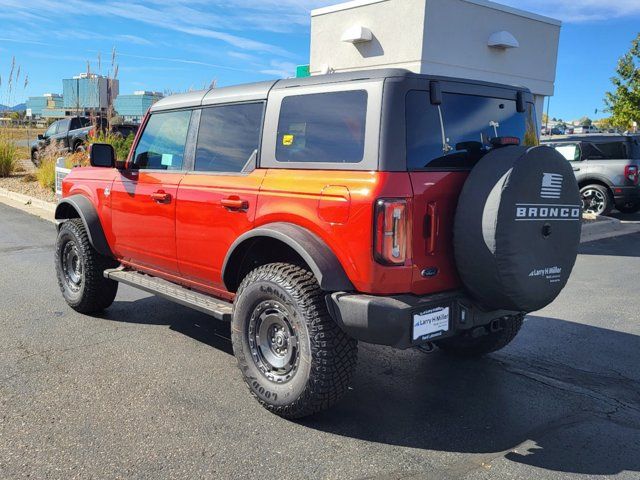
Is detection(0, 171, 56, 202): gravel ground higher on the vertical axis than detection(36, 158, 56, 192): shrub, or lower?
lower

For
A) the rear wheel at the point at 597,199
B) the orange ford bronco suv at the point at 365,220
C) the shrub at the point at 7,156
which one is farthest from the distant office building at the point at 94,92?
the rear wheel at the point at 597,199

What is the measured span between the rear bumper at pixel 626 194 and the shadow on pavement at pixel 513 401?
870 centimetres

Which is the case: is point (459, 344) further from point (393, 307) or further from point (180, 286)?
point (180, 286)

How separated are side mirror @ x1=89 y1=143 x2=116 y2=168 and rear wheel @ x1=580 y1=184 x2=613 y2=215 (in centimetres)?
1116

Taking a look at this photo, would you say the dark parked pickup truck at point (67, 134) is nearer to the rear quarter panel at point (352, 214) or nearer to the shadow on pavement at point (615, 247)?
the shadow on pavement at point (615, 247)

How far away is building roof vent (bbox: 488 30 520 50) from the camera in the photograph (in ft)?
34.1

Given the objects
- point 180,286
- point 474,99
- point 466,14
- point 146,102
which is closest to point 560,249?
point 474,99

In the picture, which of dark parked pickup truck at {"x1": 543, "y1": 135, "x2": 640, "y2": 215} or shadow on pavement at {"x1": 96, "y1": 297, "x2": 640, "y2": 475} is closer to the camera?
shadow on pavement at {"x1": 96, "y1": 297, "x2": 640, "y2": 475}

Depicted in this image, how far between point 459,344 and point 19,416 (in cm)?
306

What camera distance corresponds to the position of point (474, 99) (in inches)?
143

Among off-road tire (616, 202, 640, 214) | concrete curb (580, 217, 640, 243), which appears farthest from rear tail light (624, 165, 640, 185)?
concrete curb (580, 217, 640, 243)

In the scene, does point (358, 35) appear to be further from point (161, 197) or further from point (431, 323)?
point (431, 323)

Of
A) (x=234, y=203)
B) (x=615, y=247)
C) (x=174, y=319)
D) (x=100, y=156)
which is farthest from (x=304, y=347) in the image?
(x=615, y=247)

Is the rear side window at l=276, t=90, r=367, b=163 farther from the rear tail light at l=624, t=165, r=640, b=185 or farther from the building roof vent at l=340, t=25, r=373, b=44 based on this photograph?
the rear tail light at l=624, t=165, r=640, b=185
